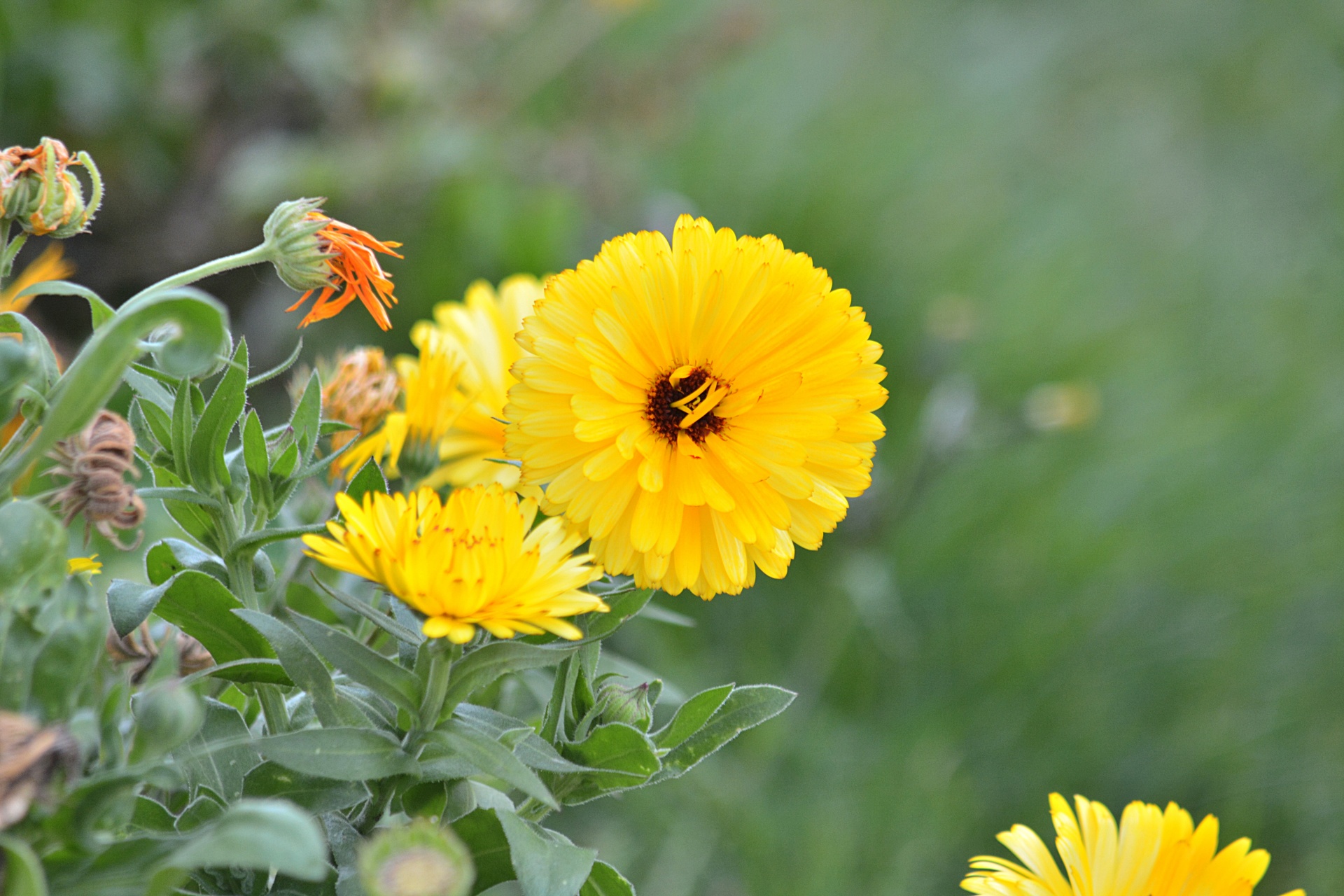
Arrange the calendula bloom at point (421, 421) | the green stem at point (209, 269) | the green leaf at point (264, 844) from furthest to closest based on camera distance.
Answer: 1. the calendula bloom at point (421, 421)
2. the green stem at point (209, 269)
3. the green leaf at point (264, 844)

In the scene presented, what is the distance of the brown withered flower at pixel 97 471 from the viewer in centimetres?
36

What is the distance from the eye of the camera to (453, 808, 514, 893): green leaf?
1.14ft

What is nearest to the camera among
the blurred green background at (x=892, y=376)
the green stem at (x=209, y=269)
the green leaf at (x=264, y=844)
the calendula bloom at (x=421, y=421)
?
the green leaf at (x=264, y=844)

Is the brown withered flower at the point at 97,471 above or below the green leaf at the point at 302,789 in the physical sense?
above

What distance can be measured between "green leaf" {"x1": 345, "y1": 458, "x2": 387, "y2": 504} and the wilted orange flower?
2.0 inches

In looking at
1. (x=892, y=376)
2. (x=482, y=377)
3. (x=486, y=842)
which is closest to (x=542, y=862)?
(x=486, y=842)

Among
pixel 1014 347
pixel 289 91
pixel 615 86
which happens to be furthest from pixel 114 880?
pixel 1014 347

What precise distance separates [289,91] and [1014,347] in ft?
4.29

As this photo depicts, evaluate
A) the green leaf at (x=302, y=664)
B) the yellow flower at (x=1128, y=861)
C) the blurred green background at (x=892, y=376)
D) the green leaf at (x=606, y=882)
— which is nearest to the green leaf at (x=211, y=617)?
the green leaf at (x=302, y=664)

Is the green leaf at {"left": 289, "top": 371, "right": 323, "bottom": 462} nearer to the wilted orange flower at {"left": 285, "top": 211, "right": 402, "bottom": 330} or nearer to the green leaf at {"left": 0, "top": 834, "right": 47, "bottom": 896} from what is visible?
the wilted orange flower at {"left": 285, "top": 211, "right": 402, "bottom": 330}

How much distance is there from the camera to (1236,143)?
3.18 metres

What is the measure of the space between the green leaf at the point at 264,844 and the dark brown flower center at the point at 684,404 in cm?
21

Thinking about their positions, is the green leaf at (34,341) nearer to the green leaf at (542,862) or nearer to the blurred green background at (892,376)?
the green leaf at (542,862)

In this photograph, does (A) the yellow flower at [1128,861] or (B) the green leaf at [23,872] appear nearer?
(B) the green leaf at [23,872]
